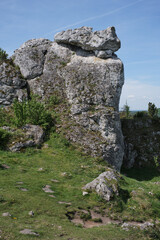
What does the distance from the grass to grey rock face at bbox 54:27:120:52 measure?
1098 inches

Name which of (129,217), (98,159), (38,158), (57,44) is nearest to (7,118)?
(38,158)

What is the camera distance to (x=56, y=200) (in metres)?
16.5

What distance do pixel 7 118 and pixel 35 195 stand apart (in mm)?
23910

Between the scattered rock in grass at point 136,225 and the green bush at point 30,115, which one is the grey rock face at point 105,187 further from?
the green bush at point 30,115

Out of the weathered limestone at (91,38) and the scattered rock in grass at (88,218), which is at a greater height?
the weathered limestone at (91,38)

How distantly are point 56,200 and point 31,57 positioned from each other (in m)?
41.0

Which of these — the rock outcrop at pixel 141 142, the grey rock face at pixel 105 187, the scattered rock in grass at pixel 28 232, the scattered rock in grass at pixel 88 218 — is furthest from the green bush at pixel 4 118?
the rock outcrop at pixel 141 142

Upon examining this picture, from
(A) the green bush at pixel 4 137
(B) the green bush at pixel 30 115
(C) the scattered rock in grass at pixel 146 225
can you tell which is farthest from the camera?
(B) the green bush at pixel 30 115

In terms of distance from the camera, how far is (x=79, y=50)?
48.4 m

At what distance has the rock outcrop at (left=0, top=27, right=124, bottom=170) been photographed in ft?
119

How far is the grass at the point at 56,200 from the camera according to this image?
11.8m

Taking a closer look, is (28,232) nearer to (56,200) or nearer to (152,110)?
(56,200)

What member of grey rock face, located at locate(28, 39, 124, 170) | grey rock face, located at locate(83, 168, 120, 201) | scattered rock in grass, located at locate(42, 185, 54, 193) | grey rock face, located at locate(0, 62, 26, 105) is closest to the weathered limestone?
grey rock face, located at locate(28, 39, 124, 170)

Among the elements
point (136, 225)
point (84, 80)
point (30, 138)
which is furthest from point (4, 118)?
point (136, 225)
